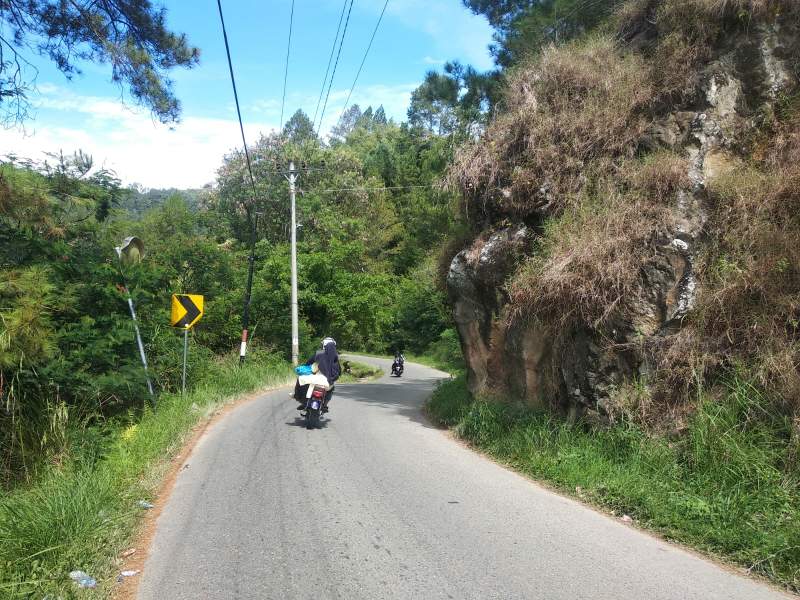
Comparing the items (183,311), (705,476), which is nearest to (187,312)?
(183,311)

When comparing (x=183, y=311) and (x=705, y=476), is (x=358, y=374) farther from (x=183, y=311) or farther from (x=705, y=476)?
(x=705, y=476)

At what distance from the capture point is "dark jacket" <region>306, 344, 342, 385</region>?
11898mm

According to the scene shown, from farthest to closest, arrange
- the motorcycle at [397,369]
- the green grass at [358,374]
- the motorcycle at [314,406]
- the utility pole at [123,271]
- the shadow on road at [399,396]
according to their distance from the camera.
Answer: the motorcycle at [397,369]
the green grass at [358,374]
the shadow on road at [399,396]
the utility pole at [123,271]
the motorcycle at [314,406]

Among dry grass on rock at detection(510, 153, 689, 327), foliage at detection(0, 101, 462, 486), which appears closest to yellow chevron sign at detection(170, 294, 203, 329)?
foliage at detection(0, 101, 462, 486)

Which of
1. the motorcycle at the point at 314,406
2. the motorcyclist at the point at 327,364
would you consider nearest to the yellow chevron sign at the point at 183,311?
the motorcyclist at the point at 327,364

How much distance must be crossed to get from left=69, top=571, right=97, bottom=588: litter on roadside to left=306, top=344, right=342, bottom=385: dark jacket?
24.3 ft

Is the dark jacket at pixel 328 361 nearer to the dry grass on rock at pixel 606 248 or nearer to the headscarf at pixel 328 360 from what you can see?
the headscarf at pixel 328 360

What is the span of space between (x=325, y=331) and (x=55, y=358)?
22638 mm

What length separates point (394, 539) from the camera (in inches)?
207

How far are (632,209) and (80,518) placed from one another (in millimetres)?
7265

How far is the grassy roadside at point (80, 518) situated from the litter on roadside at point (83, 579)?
0.04 metres

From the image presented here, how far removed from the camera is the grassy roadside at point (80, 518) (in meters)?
4.40

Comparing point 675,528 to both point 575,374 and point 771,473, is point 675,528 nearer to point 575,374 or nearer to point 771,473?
point 771,473

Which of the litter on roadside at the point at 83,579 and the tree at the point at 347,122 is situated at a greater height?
the tree at the point at 347,122
